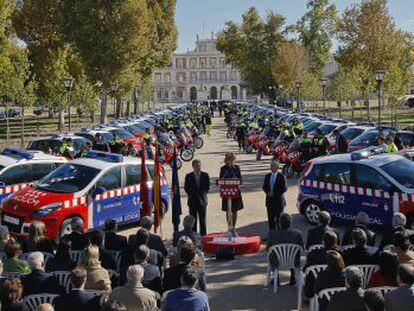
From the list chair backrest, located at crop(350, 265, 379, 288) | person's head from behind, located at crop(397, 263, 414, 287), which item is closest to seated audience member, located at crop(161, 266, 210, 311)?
person's head from behind, located at crop(397, 263, 414, 287)

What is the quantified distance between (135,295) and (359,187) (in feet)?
24.5

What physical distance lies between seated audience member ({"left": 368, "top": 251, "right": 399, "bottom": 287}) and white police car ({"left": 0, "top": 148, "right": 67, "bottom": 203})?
9.23 metres

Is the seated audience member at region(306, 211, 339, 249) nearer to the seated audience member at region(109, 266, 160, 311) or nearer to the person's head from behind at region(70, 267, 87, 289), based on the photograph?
the seated audience member at region(109, 266, 160, 311)

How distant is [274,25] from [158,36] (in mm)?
24958

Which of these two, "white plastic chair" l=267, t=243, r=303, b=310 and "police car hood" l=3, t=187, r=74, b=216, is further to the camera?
"police car hood" l=3, t=187, r=74, b=216

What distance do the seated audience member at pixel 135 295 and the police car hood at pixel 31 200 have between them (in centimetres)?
592

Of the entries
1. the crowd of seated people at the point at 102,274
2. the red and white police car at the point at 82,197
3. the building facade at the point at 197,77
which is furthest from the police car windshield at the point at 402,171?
the building facade at the point at 197,77

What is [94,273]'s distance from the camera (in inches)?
293

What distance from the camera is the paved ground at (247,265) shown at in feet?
29.3

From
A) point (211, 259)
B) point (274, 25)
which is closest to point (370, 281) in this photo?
point (211, 259)

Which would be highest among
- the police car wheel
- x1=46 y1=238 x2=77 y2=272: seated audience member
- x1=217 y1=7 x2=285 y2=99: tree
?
x1=217 y1=7 x2=285 y2=99: tree

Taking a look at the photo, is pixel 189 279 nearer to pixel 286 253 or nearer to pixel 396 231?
pixel 286 253

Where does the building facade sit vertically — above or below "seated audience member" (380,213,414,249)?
above

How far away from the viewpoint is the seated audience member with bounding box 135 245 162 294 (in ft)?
24.2
